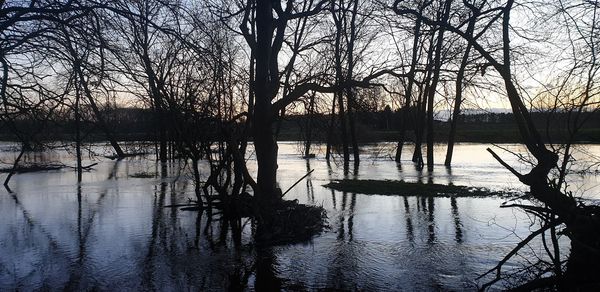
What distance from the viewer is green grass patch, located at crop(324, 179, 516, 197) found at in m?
18.2

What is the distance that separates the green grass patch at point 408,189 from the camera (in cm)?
1823

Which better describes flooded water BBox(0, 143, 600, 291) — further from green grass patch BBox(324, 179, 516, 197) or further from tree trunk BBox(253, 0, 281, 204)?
tree trunk BBox(253, 0, 281, 204)

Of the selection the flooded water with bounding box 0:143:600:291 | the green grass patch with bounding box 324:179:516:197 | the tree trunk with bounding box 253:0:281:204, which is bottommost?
the flooded water with bounding box 0:143:600:291

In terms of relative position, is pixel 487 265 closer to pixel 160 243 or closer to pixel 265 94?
pixel 160 243

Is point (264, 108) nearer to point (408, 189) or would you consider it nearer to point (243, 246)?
point (243, 246)

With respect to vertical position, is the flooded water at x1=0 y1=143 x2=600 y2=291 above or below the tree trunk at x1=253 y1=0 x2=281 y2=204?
below

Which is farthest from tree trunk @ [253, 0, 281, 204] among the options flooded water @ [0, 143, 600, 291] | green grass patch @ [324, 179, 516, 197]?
green grass patch @ [324, 179, 516, 197]

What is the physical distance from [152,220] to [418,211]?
706cm

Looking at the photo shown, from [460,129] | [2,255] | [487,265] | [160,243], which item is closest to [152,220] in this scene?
[160,243]

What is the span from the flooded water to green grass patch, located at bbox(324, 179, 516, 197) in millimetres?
917

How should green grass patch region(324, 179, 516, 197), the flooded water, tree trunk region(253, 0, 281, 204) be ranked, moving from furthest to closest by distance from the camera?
green grass patch region(324, 179, 516, 197)
tree trunk region(253, 0, 281, 204)
the flooded water

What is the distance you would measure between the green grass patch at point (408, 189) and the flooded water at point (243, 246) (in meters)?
0.92

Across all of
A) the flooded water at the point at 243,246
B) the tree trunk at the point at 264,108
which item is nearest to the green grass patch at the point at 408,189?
the flooded water at the point at 243,246

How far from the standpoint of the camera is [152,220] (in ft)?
46.2
